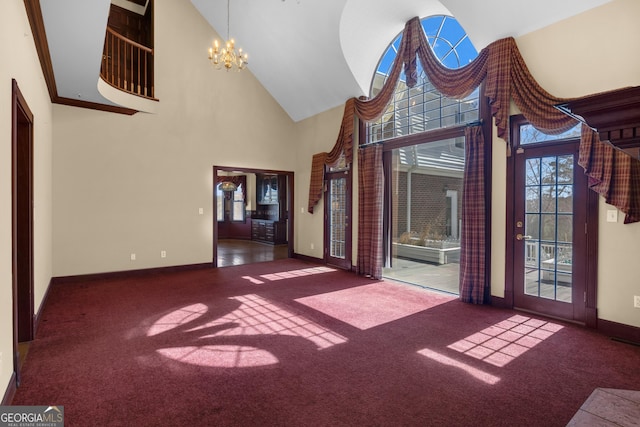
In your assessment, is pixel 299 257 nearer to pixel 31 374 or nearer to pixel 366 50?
pixel 366 50

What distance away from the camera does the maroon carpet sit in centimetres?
211

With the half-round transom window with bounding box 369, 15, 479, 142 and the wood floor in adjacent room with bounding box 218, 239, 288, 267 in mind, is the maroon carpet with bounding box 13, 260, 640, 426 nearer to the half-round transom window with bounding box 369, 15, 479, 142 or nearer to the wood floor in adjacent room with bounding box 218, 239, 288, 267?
the half-round transom window with bounding box 369, 15, 479, 142

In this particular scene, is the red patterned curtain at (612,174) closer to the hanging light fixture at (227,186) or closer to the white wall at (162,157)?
the white wall at (162,157)

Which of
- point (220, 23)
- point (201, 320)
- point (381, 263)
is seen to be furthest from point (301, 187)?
point (201, 320)

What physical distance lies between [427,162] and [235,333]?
21.2 feet

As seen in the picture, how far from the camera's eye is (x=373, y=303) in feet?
14.5

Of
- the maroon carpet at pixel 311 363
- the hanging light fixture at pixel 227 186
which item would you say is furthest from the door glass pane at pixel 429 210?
the hanging light fixture at pixel 227 186

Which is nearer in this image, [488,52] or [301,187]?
[488,52]

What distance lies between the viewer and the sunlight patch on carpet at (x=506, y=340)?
2.89 meters

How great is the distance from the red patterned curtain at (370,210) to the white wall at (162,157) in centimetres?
252

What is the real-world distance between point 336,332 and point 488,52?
3779mm

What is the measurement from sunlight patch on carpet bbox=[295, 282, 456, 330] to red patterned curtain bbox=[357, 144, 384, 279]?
0.65m

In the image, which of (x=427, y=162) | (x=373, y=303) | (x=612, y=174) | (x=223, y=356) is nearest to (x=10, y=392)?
(x=223, y=356)

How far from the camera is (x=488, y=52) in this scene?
4.21 meters
